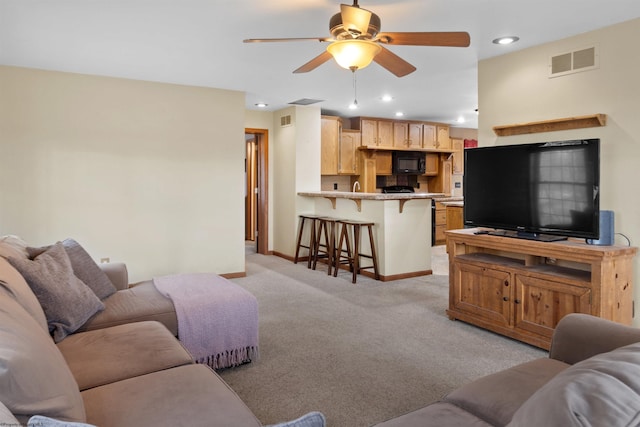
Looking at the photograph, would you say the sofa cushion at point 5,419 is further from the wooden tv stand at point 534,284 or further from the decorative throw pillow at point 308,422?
the wooden tv stand at point 534,284

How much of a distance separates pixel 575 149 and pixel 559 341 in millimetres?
1707

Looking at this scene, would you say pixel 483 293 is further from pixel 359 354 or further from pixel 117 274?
pixel 117 274

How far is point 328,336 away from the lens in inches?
137

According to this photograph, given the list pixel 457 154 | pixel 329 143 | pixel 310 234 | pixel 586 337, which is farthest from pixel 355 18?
pixel 457 154

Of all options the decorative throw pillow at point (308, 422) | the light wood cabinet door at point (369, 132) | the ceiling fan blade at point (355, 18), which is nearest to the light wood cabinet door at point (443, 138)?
the light wood cabinet door at point (369, 132)

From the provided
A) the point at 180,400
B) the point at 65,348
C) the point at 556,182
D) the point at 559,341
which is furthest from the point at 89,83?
the point at 559,341

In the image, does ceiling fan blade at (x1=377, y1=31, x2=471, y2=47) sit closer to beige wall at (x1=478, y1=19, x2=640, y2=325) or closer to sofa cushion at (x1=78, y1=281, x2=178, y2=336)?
beige wall at (x1=478, y1=19, x2=640, y2=325)

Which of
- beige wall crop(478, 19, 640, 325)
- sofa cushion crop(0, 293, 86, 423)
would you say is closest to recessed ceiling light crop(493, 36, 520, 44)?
beige wall crop(478, 19, 640, 325)

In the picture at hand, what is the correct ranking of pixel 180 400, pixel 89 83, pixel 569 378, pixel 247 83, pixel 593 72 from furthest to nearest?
pixel 247 83, pixel 89 83, pixel 593 72, pixel 180 400, pixel 569 378

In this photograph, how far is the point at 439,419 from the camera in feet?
4.75

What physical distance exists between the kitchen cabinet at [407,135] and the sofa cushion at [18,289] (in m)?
6.92

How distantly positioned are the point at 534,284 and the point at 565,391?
2722 mm

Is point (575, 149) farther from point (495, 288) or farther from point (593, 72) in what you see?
point (495, 288)

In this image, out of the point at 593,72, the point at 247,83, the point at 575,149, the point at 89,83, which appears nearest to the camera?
the point at 575,149
